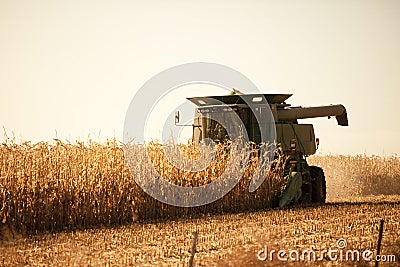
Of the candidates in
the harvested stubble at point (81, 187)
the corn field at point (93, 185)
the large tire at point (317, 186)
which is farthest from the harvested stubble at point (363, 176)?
the harvested stubble at point (81, 187)

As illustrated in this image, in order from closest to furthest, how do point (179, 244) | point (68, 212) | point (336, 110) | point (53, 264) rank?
1. point (53, 264)
2. point (179, 244)
3. point (68, 212)
4. point (336, 110)

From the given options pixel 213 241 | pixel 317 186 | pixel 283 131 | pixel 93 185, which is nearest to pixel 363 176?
pixel 317 186

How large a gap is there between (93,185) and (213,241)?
11.9ft

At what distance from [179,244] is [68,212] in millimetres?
3192

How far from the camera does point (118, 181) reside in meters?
12.9

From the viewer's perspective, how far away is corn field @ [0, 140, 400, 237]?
11.7 metres

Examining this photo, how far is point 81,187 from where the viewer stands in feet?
40.4

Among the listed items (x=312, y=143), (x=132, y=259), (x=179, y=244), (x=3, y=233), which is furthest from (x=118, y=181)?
(x=312, y=143)

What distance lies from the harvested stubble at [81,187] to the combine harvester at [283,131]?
133 cm

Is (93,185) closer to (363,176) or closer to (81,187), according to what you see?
(81,187)

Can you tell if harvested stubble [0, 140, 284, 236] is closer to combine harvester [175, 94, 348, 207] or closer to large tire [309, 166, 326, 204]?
combine harvester [175, 94, 348, 207]

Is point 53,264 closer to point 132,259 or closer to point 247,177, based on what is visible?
point 132,259

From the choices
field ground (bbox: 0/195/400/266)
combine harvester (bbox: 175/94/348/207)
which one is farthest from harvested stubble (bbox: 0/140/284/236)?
combine harvester (bbox: 175/94/348/207)

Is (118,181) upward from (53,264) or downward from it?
upward
